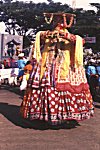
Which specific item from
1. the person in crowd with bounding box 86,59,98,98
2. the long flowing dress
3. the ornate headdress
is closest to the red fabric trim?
the long flowing dress

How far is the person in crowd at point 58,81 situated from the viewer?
6.40m

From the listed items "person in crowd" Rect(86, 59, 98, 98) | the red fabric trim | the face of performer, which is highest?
the face of performer

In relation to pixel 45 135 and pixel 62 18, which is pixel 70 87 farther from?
pixel 62 18

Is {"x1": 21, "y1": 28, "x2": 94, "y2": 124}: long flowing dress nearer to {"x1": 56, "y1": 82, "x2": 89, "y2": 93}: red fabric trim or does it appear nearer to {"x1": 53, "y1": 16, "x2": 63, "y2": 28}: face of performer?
{"x1": 56, "y1": 82, "x2": 89, "y2": 93}: red fabric trim

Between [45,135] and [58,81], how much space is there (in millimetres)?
926

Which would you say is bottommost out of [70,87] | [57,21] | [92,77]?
[92,77]

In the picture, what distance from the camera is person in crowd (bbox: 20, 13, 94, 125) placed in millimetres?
6402

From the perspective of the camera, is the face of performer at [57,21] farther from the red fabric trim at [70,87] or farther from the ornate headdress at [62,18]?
the red fabric trim at [70,87]

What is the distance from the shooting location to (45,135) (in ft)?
20.1

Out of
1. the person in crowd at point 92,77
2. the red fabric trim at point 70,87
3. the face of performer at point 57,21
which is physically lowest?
the person in crowd at point 92,77

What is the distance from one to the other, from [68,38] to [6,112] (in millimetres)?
2419

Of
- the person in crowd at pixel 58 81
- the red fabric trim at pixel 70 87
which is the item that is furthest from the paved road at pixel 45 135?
the red fabric trim at pixel 70 87

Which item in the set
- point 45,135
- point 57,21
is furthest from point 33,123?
point 57,21

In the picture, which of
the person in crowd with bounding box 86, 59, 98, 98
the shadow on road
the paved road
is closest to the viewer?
the paved road
